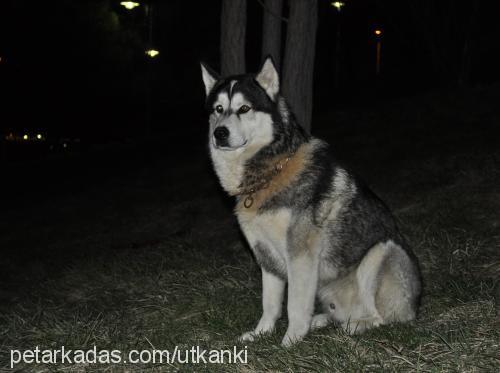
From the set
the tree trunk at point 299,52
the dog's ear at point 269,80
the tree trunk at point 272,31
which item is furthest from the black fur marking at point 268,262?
the tree trunk at point 272,31

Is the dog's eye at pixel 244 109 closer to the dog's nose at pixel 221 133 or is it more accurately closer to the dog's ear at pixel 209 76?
the dog's nose at pixel 221 133

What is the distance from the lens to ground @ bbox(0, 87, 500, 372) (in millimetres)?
→ 4129

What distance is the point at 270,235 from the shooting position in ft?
15.1

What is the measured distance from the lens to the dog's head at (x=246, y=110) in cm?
469

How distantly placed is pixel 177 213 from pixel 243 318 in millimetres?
5833

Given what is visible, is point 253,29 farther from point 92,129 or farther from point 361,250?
point 361,250

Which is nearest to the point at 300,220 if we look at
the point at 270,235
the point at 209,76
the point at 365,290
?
the point at 270,235

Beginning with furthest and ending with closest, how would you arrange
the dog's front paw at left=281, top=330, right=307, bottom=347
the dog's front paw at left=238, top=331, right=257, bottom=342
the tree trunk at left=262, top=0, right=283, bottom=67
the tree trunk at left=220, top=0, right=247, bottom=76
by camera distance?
1. the tree trunk at left=262, top=0, right=283, bottom=67
2. the tree trunk at left=220, top=0, right=247, bottom=76
3. the dog's front paw at left=238, top=331, right=257, bottom=342
4. the dog's front paw at left=281, top=330, right=307, bottom=347

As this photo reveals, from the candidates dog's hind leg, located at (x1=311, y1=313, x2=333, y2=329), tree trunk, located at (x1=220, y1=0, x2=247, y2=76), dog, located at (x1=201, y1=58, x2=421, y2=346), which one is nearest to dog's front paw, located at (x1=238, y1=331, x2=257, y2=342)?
dog, located at (x1=201, y1=58, x2=421, y2=346)

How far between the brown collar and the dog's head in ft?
0.69

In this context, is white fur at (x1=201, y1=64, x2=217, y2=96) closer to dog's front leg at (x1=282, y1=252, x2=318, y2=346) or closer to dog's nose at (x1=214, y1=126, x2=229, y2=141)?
dog's nose at (x1=214, y1=126, x2=229, y2=141)

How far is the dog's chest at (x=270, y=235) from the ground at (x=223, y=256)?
60 cm

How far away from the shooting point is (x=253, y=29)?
2944 centimetres

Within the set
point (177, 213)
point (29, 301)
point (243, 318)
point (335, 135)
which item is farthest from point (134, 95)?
point (243, 318)
